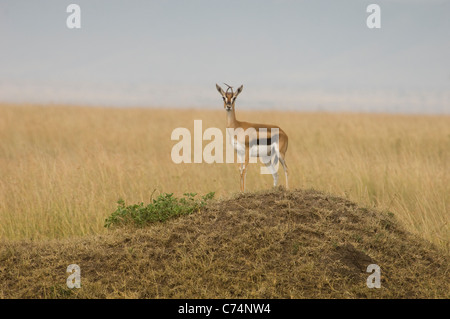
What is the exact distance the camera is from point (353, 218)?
23.1 feet

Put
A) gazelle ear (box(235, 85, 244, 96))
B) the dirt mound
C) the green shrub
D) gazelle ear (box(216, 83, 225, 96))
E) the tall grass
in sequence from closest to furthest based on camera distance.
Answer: the dirt mound < the green shrub < gazelle ear (box(235, 85, 244, 96)) < gazelle ear (box(216, 83, 225, 96)) < the tall grass

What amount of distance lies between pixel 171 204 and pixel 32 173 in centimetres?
606

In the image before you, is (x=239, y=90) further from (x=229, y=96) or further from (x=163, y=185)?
(x=163, y=185)

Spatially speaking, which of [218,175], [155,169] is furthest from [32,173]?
[218,175]

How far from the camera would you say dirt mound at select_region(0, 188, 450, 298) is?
225 inches

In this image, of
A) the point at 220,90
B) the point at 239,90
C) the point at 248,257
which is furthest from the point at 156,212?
the point at 239,90

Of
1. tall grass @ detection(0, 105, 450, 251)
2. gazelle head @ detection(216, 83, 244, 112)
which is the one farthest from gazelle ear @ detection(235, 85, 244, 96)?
tall grass @ detection(0, 105, 450, 251)

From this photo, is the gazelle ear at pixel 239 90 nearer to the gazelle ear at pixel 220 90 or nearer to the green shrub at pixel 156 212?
the gazelle ear at pixel 220 90

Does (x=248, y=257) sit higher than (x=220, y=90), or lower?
lower

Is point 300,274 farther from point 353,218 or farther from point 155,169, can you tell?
point 155,169

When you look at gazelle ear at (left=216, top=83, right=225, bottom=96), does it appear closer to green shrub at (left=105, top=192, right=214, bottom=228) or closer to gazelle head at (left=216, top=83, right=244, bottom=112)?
gazelle head at (left=216, top=83, right=244, bottom=112)

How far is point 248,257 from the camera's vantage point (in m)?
6.16

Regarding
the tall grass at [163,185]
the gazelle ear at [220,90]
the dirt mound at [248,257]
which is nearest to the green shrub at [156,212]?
the dirt mound at [248,257]

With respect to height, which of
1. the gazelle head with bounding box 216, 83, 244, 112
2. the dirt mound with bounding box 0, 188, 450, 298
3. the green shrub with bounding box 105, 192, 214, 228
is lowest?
the dirt mound with bounding box 0, 188, 450, 298
